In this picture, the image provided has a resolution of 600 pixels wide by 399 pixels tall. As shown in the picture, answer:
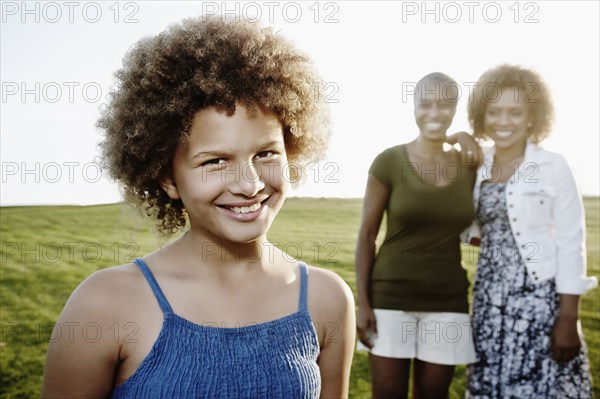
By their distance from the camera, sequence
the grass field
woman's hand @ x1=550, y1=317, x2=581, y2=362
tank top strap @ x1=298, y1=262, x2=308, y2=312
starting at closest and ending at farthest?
1. tank top strap @ x1=298, y1=262, x2=308, y2=312
2. woman's hand @ x1=550, y1=317, x2=581, y2=362
3. the grass field

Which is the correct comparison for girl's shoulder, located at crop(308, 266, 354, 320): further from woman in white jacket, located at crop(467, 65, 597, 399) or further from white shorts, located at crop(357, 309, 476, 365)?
woman in white jacket, located at crop(467, 65, 597, 399)

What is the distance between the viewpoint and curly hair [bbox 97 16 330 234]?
5.34 ft

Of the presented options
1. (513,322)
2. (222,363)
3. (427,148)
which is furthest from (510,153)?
(222,363)

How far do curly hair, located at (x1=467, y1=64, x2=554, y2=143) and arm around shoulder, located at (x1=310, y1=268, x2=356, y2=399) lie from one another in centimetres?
190

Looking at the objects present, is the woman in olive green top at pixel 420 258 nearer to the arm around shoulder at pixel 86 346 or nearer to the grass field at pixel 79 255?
the grass field at pixel 79 255

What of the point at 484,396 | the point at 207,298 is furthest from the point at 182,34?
the point at 484,396

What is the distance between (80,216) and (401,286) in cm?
1741

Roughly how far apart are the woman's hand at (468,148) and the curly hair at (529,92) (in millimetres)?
206

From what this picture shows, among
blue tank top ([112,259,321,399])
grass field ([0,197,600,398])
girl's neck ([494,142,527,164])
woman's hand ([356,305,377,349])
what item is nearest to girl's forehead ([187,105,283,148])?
blue tank top ([112,259,321,399])

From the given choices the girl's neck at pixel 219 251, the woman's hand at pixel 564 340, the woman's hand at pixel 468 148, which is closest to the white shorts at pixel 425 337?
the woman's hand at pixel 564 340

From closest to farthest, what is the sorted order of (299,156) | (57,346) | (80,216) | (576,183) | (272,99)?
(57,346) < (272,99) < (299,156) < (576,183) < (80,216)

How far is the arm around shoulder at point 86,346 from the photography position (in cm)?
150

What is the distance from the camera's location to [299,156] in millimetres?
2016

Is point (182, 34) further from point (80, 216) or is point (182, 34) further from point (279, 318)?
point (80, 216)
